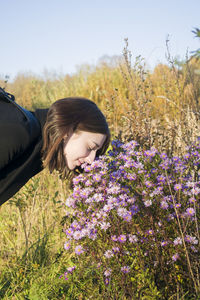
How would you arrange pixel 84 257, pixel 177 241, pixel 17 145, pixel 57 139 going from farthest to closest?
pixel 57 139, pixel 17 145, pixel 84 257, pixel 177 241

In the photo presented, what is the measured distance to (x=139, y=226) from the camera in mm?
1655

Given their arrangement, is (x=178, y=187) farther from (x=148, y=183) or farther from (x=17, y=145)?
(x=17, y=145)

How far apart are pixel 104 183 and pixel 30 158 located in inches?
32.1

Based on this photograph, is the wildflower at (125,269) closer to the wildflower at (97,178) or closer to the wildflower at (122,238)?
the wildflower at (122,238)

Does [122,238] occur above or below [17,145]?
below

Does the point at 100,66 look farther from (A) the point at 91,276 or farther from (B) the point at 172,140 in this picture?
(A) the point at 91,276

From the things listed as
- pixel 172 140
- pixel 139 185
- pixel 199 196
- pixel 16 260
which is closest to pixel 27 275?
pixel 16 260

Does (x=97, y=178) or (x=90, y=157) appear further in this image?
(x=90, y=157)

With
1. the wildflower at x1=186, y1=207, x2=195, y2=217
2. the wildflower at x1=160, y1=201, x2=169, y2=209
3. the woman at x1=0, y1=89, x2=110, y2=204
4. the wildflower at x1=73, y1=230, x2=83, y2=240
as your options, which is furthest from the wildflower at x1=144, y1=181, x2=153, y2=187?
the woman at x1=0, y1=89, x2=110, y2=204

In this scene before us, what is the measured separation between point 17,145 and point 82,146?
45cm

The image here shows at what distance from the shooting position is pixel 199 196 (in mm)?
1648

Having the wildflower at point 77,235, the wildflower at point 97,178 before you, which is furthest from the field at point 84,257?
the wildflower at point 97,178

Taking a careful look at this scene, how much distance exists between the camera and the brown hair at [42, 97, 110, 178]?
2.18 metres

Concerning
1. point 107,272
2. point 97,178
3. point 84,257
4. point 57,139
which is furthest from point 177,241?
point 57,139
